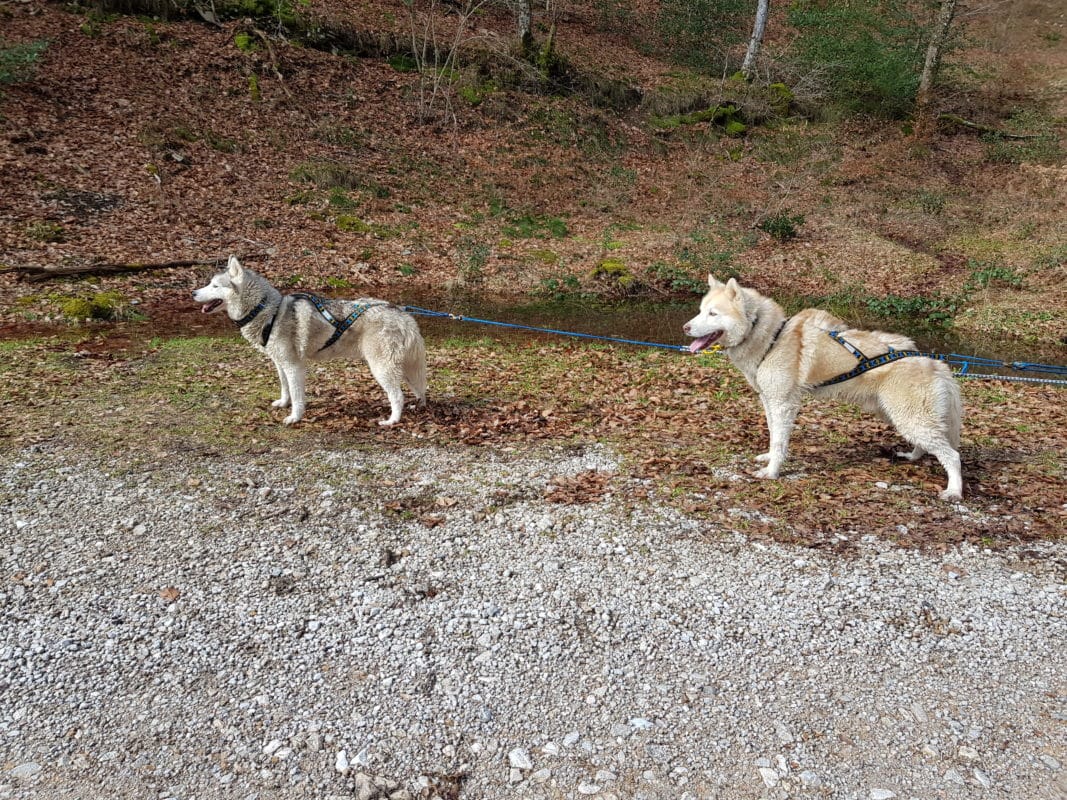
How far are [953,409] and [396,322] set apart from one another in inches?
236

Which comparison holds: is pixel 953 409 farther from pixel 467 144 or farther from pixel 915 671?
pixel 467 144

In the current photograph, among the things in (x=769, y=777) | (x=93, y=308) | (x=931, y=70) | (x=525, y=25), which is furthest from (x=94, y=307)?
(x=931, y=70)

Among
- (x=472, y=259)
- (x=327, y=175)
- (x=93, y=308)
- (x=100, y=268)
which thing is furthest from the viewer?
(x=327, y=175)

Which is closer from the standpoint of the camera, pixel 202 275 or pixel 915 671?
pixel 915 671

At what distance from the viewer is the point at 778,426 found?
632 centimetres

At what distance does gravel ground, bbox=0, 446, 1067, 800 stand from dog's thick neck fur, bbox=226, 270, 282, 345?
2.21 m

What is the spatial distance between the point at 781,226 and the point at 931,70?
15101 millimetres

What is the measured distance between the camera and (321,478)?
6.43 meters

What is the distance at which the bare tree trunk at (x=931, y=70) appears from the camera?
2708 cm

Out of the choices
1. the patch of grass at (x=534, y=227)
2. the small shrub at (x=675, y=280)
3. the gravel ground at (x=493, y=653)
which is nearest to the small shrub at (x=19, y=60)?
the patch of grass at (x=534, y=227)

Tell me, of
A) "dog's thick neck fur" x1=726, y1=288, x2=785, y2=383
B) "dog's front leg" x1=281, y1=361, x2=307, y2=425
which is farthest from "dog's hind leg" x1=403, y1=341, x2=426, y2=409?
"dog's thick neck fur" x1=726, y1=288, x2=785, y2=383

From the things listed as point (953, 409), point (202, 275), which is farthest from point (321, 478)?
point (202, 275)

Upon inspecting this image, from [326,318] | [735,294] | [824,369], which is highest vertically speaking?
[735,294]

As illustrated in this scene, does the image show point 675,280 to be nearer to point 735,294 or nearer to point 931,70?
point 735,294
